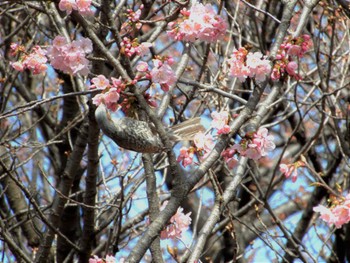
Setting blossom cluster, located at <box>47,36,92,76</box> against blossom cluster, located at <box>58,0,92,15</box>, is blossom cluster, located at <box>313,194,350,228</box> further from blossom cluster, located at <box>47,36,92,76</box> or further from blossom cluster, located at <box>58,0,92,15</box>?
blossom cluster, located at <box>58,0,92,15</box>

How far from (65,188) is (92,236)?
0.41m

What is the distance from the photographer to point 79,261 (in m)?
4.69

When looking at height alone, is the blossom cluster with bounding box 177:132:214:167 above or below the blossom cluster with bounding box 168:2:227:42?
below

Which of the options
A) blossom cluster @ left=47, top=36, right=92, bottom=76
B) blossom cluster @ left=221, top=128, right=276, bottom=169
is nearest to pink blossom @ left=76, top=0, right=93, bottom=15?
blossom cluster @ left=47, top=36, right=92, bottom=76

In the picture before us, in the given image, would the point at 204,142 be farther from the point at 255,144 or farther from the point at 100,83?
the point at 100,83

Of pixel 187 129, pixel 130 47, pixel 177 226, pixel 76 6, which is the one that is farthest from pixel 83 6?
pixel 177 226

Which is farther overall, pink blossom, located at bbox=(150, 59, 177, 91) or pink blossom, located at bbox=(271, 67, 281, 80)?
pink blossom, located at bbox=(271, 67, 281, 80)

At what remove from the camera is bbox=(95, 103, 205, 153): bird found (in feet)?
11.5

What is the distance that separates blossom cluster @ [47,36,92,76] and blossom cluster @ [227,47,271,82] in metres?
0.76

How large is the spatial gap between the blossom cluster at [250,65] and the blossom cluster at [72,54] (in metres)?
0.76

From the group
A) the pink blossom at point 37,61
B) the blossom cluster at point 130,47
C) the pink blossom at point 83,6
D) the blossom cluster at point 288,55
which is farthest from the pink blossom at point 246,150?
the pink blossom at point 37,61

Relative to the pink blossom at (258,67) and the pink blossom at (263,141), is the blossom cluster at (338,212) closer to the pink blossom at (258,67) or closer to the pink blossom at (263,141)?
the pink blossom at (263,141)

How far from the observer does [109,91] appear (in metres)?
2.99

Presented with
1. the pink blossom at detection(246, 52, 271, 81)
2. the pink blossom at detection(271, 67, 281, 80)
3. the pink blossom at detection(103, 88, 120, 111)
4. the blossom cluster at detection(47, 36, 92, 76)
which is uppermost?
the blossom cluster at detection(47, 36, 92, 76)
